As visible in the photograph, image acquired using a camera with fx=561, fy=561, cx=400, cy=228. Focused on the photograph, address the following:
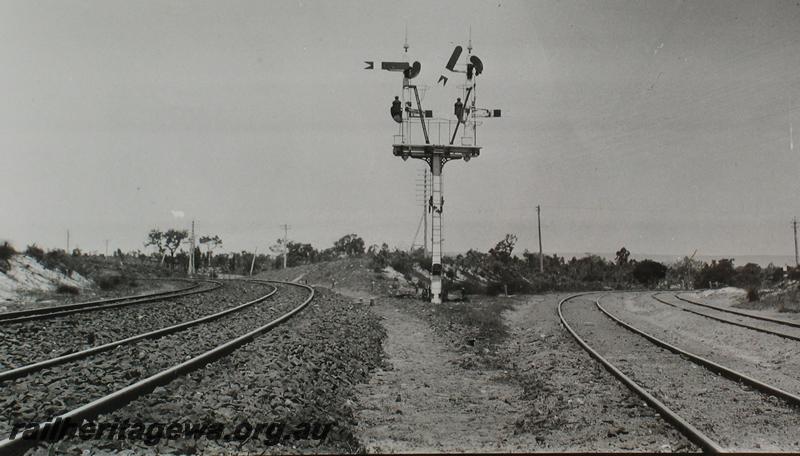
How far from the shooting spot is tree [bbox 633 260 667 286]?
2172 inches

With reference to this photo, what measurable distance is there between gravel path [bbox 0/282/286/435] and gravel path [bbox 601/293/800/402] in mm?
9282

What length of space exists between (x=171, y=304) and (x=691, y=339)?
15.1 metres

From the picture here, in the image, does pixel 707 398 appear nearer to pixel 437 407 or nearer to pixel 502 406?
pixel 502 406

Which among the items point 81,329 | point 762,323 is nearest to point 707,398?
point 81,329

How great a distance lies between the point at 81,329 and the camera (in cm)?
1158

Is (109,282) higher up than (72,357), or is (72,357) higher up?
(109,282)

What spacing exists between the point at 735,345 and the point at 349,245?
60.5 metres

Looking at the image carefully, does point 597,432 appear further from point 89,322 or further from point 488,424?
point 89,322

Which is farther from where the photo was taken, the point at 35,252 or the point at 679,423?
the point at 35,252

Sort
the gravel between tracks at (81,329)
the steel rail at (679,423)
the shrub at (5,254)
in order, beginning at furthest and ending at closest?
the shrub at (5,254), the gravel between tracks at (81,329), the steel rail at (679,423)

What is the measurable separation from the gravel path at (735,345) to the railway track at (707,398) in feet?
2.46

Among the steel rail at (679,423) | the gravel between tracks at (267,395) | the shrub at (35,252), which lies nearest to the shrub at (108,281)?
the shrub at (35,252)

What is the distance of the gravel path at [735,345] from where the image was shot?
9.70 m

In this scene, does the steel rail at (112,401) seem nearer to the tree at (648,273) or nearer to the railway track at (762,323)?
the railway track at (762,323)
